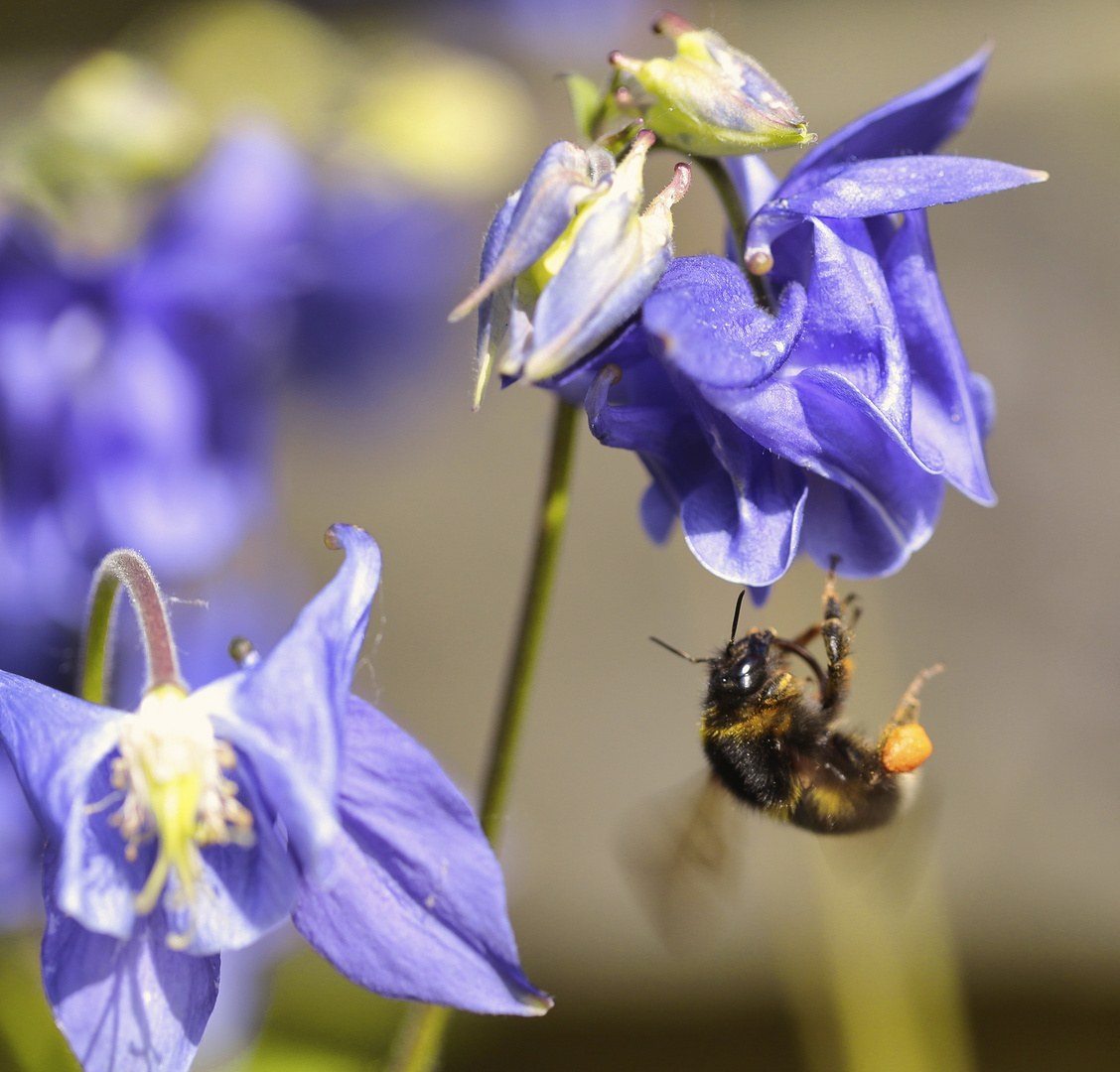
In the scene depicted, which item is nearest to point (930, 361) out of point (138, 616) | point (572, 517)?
point (138, 616)

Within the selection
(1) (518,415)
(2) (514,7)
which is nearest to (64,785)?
(1) (518,415)

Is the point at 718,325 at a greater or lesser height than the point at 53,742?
greater

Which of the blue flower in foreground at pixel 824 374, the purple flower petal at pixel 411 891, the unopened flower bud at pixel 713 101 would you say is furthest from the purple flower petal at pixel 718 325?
the purple flower petal at pixel 411 891

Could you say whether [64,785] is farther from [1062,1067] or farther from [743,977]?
[1062,1067]

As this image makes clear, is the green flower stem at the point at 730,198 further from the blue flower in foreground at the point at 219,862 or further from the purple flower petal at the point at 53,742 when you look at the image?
the purple flower petal at the point at 53,742

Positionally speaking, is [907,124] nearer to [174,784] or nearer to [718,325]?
[718,325]

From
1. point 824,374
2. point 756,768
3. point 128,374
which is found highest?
point 824,374
